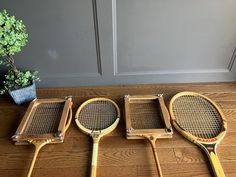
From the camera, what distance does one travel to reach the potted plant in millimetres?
1104

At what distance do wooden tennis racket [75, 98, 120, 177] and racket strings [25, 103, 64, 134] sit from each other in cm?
13

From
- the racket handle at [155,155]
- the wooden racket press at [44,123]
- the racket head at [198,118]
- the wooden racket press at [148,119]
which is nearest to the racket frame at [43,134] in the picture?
the wooden racket press at [44,123]

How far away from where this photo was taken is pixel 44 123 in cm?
122

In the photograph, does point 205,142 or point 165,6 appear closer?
point 205,142

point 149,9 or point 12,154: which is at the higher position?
point 149,9

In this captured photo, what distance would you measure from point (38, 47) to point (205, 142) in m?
1.12

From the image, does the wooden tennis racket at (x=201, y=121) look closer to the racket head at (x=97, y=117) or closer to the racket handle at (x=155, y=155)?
the racket handle at (x=155, y=155)

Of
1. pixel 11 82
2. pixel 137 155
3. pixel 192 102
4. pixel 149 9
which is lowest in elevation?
pixel 137 155

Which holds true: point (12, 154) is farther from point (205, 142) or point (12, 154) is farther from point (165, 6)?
point (165, 6)

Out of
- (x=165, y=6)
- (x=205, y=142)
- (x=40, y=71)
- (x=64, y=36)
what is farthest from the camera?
(x=40, y=71)

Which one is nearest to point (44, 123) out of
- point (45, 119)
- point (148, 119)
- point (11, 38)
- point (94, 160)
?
point (45, 119)

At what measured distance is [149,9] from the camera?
1.22 metres

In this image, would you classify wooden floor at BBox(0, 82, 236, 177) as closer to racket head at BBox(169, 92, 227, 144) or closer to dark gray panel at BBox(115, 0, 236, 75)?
racket head at BBox(169, 92, 227, 144)

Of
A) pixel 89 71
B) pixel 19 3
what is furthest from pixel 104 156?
pixel 19 3
